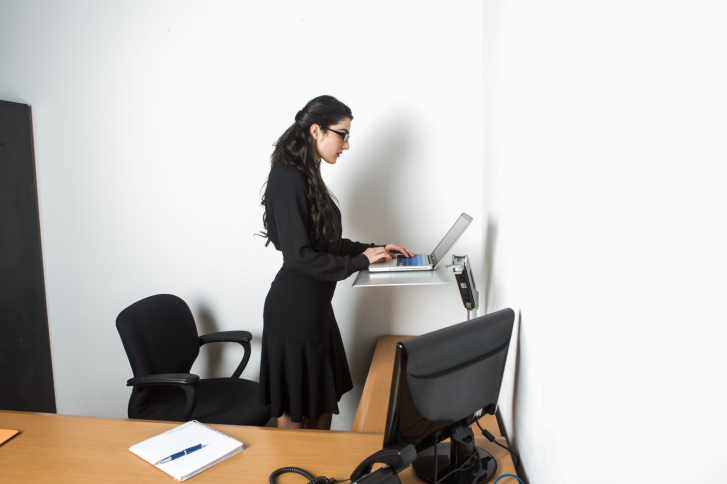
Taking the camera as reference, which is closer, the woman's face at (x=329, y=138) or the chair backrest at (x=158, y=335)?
the woman's face at (x=329, y=138)

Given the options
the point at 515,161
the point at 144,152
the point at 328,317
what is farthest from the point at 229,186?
the point at 515,161

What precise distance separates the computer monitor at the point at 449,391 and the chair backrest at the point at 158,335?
130 cm

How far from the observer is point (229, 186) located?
2.51 metres

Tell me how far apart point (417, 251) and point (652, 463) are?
1.91 m

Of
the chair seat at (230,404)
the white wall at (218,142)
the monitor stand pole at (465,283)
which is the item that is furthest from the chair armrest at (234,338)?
the monitor stand pole at (465,283)

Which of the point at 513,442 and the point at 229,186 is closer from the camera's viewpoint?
the point at 513,442

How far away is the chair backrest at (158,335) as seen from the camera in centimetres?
192

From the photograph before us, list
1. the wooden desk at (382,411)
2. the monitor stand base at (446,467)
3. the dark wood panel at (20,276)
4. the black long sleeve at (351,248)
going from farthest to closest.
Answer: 1. the dark wood panel at (20,276)
2. the black long sleeve at (351,248)
3. the wooden desk at (382,411)
4. the monitor stand base at (446,467)

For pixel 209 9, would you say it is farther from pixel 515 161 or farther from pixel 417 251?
pixel 515 161

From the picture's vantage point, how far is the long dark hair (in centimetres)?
175

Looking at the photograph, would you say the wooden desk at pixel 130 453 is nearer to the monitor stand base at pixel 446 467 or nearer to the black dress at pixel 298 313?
the monitor stand base at pixel 446 467

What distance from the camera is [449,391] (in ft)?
3.45

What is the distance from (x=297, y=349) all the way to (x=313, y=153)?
0.74 meters

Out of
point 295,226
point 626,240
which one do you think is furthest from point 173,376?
point 626,240
